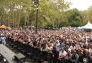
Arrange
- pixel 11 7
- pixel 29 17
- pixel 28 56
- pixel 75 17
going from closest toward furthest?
pixel 28 56 < pixel 11 7 < pixel 29 17 < pixel 75 17

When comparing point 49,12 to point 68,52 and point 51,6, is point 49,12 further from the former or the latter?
point 68,52

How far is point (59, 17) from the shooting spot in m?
88.7

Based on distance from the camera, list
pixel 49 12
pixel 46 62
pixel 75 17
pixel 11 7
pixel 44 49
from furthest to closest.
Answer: pixel 75 17 < pixel 49 12 < pixel 11 7 < pixel 44 49 < pixel 46 62

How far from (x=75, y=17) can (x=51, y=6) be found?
13.5 meters

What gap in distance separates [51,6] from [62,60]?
7427 centimetres

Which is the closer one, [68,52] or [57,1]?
[68,52]

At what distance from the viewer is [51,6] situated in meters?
88.8

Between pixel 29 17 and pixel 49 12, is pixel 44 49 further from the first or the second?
pixel 29 17

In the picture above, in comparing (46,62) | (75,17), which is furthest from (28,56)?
(75,17)

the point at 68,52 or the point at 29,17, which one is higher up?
the point at 68,52

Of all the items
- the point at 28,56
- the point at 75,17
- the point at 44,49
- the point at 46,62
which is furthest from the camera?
the point at 75,17

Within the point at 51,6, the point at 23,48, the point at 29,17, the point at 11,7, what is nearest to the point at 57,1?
the point at 51,6

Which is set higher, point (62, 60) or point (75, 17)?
point (62, 60)

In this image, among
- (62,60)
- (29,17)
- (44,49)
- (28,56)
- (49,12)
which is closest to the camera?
(62,60)
